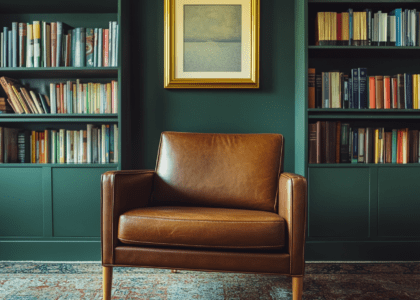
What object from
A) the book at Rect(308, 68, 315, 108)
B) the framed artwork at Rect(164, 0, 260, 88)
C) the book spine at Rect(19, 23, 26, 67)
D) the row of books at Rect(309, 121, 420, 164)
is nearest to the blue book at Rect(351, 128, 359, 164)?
the row of books at Rect(309, 121, 420, 164)

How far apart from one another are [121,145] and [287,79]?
1344 mm

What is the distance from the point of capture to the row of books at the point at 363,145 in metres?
2.18

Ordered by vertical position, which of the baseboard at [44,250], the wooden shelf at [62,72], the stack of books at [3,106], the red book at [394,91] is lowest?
the baseboard at [44,250]

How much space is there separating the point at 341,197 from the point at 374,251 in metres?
0.45

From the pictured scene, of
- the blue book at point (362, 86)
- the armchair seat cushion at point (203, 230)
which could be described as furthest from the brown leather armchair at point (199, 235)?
the blue book at point (362, 86)

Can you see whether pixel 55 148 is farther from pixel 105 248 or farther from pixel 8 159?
pixel 105 248

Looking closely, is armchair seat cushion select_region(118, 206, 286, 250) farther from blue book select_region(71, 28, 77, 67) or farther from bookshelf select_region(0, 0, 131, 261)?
blue book select_region(71, 28, 77, 67)

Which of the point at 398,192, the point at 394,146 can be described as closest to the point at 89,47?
the point at 394,146

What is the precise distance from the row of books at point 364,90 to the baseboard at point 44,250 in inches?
74.1

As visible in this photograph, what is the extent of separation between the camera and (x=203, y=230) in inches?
54.2

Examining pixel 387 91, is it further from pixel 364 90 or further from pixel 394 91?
pixel 364 90

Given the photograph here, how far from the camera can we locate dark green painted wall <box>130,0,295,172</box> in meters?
2.42

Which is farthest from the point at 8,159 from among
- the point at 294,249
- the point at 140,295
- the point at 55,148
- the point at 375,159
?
the point at 375,159

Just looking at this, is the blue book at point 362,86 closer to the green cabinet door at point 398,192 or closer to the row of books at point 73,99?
the green cabinet door at point 398,192
